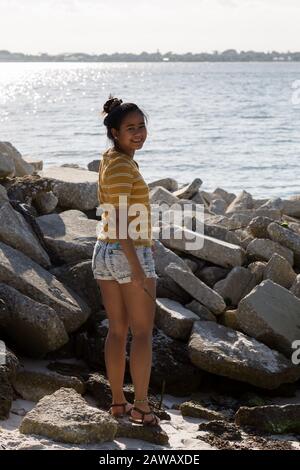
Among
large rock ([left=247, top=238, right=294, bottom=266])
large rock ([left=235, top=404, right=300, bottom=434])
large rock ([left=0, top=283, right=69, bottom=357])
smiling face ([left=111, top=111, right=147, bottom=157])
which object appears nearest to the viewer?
smiling face ([left=111, top=111, right=147, bottom=157])

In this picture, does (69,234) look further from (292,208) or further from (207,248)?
(292,208)

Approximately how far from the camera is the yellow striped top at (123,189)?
521 centimetres

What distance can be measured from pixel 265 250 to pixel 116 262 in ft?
11.3

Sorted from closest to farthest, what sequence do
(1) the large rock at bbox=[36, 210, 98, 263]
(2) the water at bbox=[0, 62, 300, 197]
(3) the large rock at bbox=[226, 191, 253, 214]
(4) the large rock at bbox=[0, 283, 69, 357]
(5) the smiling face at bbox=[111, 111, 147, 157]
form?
(5) the smiling face at bbox=[111, 111, 147, 157], (4) the large rock at bbox=[0, 283, 69, 357], (1) the large rock at bbox=[36, 210, 98, 263], (3) the large rock at bbox=[226, 191, 253, 214], (2) the water at bbox=[0, 62, 300, 197]

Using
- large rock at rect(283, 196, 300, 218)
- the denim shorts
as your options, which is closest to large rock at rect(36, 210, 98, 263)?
the denim shorts

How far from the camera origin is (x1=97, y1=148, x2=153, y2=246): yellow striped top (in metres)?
5.21

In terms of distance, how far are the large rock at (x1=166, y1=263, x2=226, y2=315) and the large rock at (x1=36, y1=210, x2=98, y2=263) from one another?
0.71 metres

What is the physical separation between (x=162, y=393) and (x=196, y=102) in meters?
47.7

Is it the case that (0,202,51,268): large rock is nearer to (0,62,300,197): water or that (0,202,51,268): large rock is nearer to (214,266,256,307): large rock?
(214,266,256,307): large rock

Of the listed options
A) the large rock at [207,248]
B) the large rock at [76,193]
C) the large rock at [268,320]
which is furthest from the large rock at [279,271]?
the large rock at [76,193]

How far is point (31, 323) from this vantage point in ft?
21.0

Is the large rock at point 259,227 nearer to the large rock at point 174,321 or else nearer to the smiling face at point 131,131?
the large rock at point 174,321

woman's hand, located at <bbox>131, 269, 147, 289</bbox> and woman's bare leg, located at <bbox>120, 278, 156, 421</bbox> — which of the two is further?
woman's bare leg, located at <bbox>120, 278, 156, 421</bbox>

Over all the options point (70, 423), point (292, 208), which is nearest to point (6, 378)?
point (70, 423)
